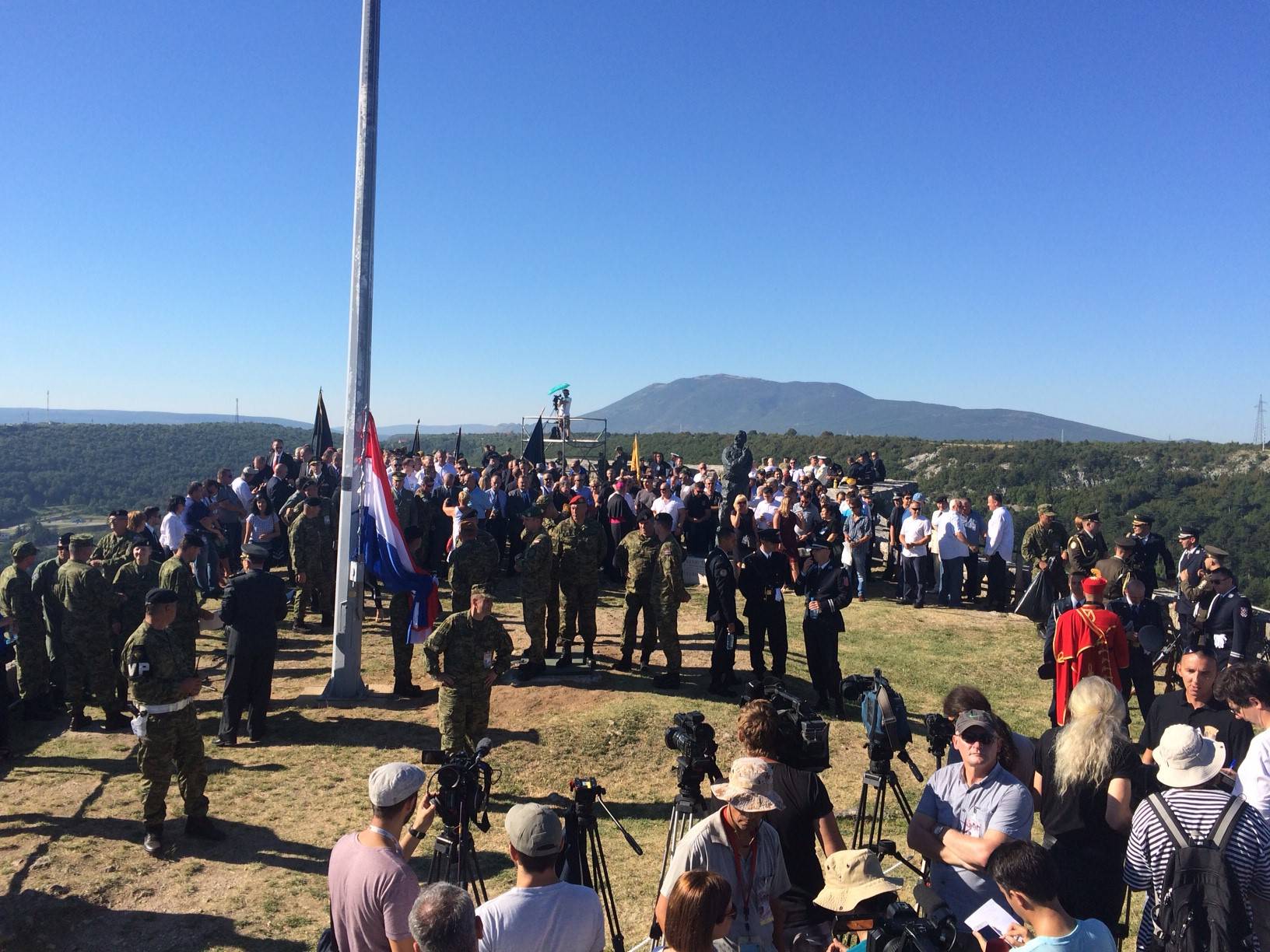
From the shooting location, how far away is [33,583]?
890cm

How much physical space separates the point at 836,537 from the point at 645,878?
993 centimetres

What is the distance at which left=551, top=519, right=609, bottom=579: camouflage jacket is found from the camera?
10.3 m

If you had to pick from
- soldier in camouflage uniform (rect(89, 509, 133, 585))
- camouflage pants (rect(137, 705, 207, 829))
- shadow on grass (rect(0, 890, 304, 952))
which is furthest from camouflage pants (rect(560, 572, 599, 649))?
shadow on grass (rect(0, 890, 304, 952))

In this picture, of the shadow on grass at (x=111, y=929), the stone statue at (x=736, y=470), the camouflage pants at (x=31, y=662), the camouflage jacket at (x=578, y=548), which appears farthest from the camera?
the stone statue at (x=736, y=470)

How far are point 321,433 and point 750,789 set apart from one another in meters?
16.3

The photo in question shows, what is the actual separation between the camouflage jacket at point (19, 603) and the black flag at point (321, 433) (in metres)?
8.09

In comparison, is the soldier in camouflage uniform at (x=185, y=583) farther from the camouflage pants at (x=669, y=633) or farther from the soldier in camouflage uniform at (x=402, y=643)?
the camouflage pants at (x=669, y=633)

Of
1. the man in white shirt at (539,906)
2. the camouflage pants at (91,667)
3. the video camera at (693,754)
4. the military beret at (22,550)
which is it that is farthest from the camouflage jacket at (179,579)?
the man in white shirt at (539,906)

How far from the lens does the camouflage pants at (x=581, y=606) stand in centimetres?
1038

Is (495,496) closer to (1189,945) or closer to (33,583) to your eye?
(33,583)

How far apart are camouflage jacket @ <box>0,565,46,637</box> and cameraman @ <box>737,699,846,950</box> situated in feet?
29.2

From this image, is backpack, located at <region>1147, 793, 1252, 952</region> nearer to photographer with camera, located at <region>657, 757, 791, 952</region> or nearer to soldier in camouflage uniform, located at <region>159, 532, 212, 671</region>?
photographer with camera, located at <region>657, 757, 791, 952</region>

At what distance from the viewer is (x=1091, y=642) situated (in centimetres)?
667

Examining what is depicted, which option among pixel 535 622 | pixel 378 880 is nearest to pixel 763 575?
pixel 535 622
